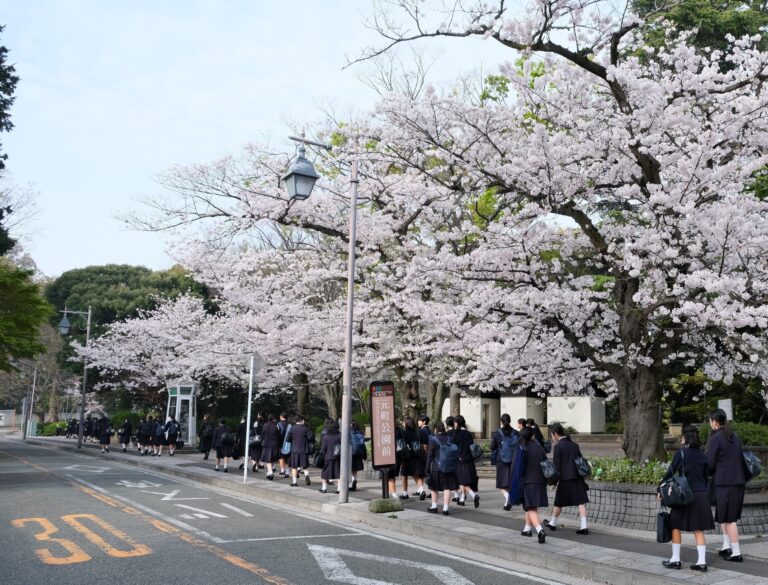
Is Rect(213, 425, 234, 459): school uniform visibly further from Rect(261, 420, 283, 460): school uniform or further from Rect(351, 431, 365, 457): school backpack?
Rect(351, 431, 365, 457): school backpack

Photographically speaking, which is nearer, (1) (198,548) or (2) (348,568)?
(2) (348,568)

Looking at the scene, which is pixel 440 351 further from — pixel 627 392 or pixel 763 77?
pixel 763 77

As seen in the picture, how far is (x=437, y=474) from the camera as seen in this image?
11.9 meters

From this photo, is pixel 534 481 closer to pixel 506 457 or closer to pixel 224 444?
pixel 506 457

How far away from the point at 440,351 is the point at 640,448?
5553 mm

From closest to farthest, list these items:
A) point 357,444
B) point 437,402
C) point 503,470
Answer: point 503,470
point 357,444
point 437,402

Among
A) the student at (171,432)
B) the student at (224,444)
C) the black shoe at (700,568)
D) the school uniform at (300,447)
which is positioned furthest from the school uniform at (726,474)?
the student at (171,432)

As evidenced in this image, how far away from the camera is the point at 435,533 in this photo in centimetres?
976

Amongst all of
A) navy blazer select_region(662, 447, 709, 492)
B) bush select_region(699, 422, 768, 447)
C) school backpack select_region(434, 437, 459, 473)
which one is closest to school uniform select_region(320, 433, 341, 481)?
school backpack select_region(434, 437, 459, 473)

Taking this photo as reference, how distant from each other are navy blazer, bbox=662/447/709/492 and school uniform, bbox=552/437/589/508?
2.15 m

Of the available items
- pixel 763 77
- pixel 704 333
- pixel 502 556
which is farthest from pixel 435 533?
pixel 763 77

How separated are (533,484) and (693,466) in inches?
83.9

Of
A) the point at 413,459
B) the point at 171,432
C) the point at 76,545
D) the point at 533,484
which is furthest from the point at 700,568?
the point at 171,432

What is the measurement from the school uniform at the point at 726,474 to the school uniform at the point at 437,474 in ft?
15.3
